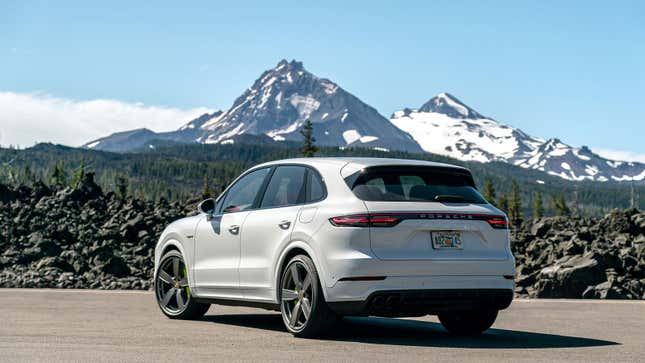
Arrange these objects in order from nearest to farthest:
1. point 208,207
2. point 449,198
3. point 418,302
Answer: point 418,302 → point 449,198 → point 208,207

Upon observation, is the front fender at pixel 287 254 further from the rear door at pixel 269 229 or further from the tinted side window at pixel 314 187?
the tinted side window at pixel 314 187

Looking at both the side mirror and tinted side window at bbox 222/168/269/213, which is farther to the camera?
the side mirror

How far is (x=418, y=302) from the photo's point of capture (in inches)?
353

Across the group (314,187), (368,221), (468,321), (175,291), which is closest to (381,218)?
(368,221)

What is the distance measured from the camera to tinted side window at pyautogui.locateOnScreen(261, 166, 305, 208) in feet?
32.2

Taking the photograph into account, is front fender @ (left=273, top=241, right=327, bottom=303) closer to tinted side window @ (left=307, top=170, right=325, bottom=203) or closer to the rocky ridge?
tinted side window @ (left=307, top=170, right=325, bottom=203)

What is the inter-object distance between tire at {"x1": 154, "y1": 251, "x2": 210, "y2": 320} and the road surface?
0.18 metres

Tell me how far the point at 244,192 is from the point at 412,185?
2336 mm

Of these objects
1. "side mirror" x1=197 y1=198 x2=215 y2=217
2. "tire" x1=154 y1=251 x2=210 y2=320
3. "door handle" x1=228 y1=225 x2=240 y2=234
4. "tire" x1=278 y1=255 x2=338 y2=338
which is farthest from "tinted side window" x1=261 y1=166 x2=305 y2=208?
"tire" x1=154 y1=251 x2=210 y2=320

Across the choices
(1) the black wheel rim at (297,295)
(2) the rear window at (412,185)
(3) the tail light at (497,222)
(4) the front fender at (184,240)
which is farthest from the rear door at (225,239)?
(3) the tail light at (497,222)

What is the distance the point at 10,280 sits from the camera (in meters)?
26.3

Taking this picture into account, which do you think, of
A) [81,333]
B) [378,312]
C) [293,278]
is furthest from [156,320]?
[378,312]

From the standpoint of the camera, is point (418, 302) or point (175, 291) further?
point (175, 291)

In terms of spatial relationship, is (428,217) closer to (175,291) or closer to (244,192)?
(244,192)
